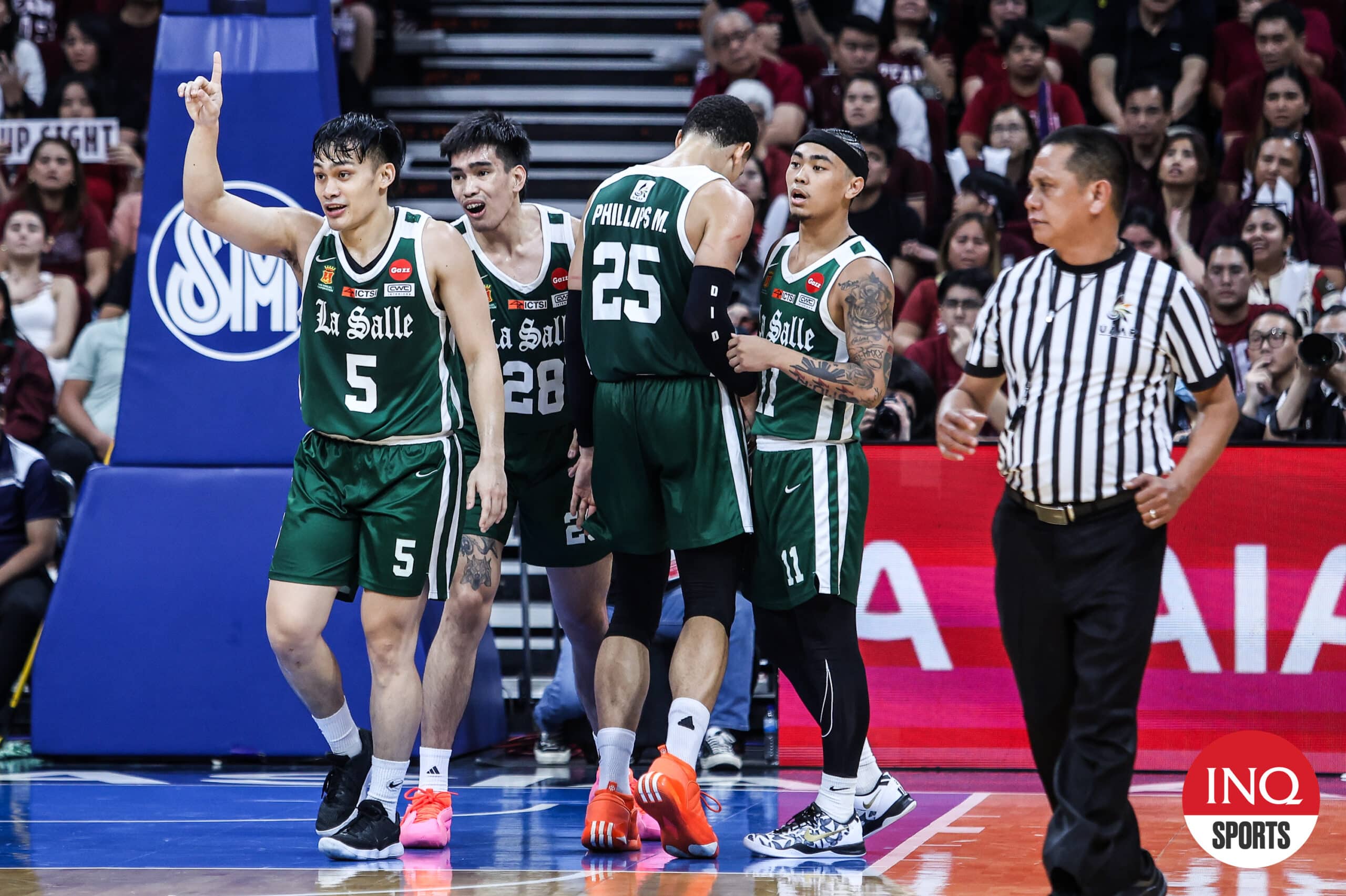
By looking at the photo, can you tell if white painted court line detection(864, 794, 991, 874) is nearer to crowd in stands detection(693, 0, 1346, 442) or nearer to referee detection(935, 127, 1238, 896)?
referee detection(935, 127, 1238, 896)

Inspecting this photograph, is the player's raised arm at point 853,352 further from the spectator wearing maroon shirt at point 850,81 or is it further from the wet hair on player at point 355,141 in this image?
the spectator wearing maroon shirt at point 850,81

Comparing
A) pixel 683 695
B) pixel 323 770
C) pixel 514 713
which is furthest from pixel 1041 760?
pixel 514 713

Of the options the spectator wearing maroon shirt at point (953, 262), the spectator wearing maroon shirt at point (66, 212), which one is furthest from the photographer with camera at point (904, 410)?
the spectator wearing maroon shirt at point (66, 212)

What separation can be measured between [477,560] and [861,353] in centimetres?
149

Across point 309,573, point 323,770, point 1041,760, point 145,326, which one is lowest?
point 323,770

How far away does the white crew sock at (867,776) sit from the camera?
5.18 meters

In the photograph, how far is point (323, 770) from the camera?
6.54m

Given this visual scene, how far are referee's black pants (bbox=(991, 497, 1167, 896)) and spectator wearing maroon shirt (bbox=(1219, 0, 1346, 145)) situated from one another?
7093 millimetres

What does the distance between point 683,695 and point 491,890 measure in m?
0.81

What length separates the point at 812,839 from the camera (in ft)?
15.8

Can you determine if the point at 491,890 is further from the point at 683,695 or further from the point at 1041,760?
the point at 1041,760

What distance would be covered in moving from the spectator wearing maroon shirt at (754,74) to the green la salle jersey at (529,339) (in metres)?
5.47

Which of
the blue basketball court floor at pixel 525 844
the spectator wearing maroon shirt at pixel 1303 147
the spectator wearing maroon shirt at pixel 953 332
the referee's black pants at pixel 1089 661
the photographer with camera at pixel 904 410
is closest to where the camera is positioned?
the referee's black pants at pixel 1089 661

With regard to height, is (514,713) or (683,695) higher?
(683,695)
